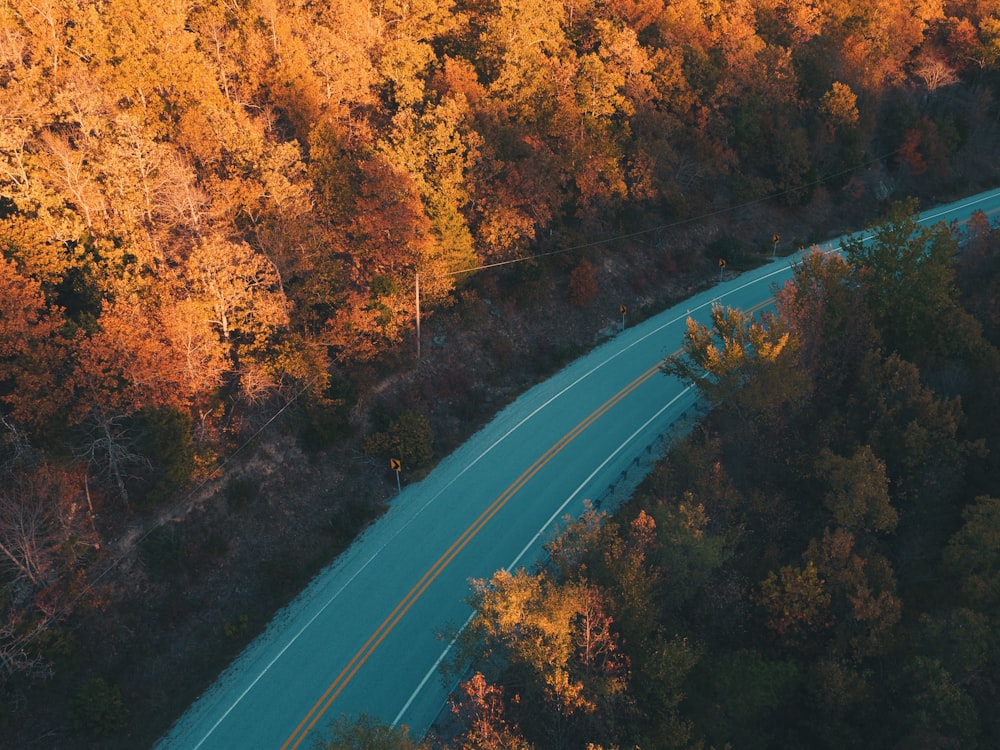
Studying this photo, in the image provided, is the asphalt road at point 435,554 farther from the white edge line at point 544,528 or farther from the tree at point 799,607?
the tree at point 799,607

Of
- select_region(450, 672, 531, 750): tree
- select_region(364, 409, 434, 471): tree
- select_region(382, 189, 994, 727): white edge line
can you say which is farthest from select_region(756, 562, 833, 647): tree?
select_region(364, 409, 434, 471): tree

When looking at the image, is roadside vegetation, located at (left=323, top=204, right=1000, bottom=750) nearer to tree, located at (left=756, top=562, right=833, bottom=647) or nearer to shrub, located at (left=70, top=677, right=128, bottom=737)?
tree, located at (left=756, top=562, right=833, bottom=647)

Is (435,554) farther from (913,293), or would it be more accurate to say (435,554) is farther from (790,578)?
(913,293)

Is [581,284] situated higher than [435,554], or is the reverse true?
[581,284]

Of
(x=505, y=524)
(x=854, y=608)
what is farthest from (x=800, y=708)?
(x=505, y=524)

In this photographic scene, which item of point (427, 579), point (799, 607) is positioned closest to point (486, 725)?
point (427, 579)

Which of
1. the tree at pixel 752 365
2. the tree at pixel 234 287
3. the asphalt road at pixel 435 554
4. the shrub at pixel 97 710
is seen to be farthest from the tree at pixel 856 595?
the shrub at pixel 97 710
